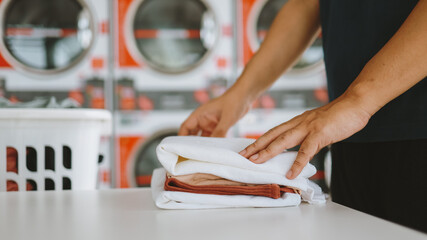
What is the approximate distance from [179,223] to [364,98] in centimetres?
35

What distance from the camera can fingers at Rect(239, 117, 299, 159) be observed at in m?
0.62

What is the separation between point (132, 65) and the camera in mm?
2668

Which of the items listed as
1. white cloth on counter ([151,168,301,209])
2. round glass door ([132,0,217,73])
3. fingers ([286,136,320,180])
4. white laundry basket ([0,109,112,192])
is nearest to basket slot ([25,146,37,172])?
white laundry basket ([0,109,112,192])

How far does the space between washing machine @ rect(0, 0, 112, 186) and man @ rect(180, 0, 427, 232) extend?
5.91ft

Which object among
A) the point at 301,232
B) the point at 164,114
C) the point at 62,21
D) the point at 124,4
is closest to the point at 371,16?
the point at 301,232

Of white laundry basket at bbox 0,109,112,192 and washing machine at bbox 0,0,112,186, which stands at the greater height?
washing machine at bbox 0,0,112,186

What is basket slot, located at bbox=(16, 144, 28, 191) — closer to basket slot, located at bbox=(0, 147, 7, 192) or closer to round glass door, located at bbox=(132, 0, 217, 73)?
basket slot, located at bbox=(0, 147, 7, 192)

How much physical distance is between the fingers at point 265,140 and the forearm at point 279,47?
0.35m

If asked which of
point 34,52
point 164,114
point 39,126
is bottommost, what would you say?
point 164,114

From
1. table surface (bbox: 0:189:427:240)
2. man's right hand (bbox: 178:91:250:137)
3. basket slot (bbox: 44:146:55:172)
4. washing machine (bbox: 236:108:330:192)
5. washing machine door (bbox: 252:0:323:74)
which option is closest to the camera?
table surface (bbox: 0:189:427:240)

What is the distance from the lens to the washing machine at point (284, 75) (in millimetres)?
2768

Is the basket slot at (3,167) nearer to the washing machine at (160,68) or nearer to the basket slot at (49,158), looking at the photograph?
the basket slot at (49,158)

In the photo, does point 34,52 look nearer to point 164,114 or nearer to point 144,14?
point 144,14

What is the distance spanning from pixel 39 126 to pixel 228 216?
1046 millimetres
